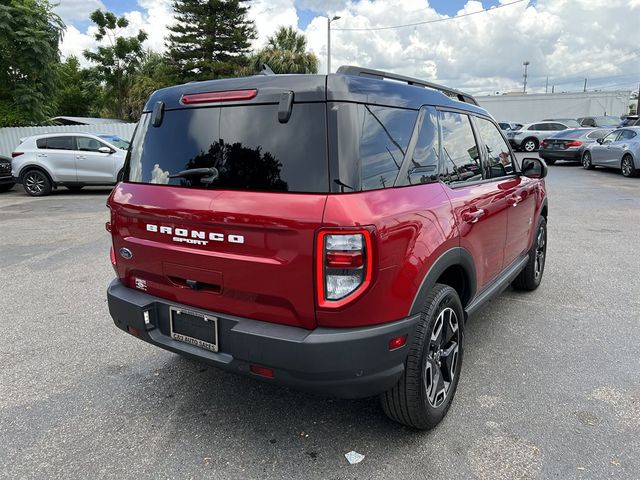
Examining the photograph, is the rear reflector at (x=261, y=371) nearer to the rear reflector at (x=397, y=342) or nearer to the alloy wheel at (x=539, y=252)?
the rear reflector at (x=397, y=342)

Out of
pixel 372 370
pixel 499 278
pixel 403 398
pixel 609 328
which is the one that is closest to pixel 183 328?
pixel 372 370

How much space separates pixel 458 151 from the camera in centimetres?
321

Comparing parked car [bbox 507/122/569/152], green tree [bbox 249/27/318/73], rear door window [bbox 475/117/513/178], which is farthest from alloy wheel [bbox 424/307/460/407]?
green tree [bbox 249/27/318/73]

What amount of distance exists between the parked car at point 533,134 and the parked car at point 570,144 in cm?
529

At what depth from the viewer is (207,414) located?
2938 mm

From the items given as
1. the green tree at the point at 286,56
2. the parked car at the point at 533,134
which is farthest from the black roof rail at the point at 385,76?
the green tree at the point at 286,56

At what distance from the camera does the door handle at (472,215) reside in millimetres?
2935

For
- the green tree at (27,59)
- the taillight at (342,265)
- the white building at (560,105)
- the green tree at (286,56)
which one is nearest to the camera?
the taillight at (342,265)

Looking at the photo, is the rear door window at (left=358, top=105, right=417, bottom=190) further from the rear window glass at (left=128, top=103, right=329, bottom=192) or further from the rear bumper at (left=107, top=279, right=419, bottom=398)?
the rear bumper at (left=107, top=279, right=419, bottom=398)

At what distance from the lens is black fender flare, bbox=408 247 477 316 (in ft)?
7.97

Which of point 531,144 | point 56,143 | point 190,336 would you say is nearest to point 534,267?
point 190,336

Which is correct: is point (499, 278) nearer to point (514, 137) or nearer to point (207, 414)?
point (207, 414)

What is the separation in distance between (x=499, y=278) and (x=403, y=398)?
1671 millimetres

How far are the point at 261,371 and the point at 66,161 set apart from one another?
13.0 meters
